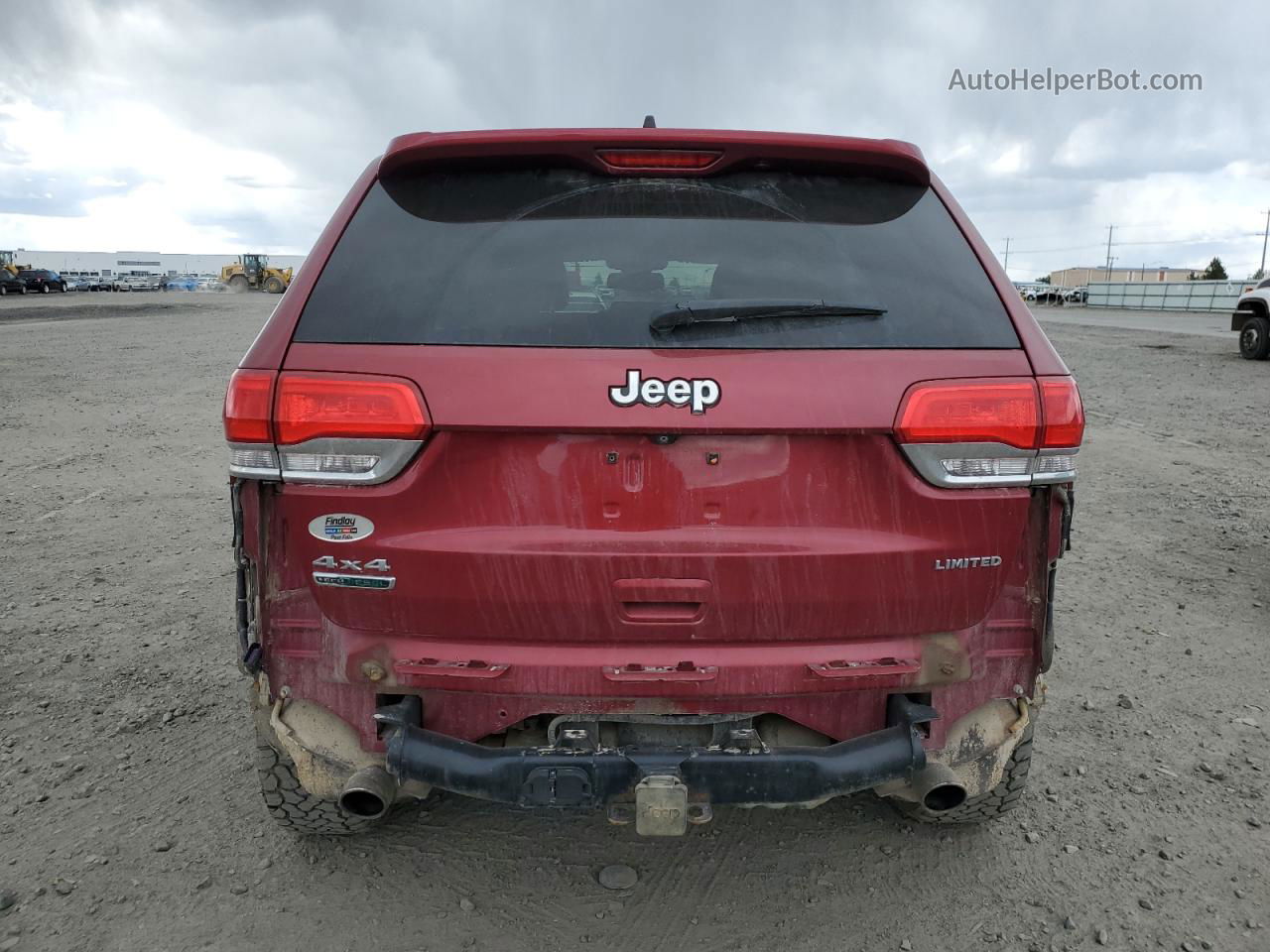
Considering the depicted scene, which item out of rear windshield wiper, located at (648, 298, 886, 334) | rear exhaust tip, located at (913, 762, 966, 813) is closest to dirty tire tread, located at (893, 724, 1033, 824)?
rear exhaust tip, located at (913, 762, 966, 813)

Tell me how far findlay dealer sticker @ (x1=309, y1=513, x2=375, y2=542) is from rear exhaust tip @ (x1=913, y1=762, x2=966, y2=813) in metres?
1.43

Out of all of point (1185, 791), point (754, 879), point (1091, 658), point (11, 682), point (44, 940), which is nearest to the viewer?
point (44, 940)

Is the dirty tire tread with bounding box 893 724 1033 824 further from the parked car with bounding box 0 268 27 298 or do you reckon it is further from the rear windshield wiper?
the parked car with bounding box 0 268 27 298

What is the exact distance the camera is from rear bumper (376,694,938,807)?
2.06 m

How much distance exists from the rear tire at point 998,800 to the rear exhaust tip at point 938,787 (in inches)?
12.8

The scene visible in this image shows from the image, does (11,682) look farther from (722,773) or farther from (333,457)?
(722,773)

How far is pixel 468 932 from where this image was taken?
2.44m

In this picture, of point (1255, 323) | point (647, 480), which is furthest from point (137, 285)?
point (647, 480)

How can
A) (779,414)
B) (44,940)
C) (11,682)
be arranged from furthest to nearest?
1. (11,682)
2. (44,940)
3. (779,414)

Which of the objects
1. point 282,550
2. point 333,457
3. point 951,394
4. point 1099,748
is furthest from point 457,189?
point 1099,748

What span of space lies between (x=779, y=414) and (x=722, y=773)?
826 mm

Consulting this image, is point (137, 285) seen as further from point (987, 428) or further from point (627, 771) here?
point (987, 428)

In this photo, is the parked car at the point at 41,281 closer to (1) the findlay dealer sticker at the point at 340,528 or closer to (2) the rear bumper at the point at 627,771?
(1) the findlay dealer sticker at the point at 340,528

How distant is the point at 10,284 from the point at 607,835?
197ft
